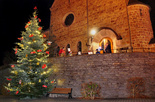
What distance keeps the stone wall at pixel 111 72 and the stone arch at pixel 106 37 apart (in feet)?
8.48

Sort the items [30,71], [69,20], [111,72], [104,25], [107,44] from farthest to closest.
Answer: [69,20] → [104,25] → [107,44] → [111,72] → [30,71]

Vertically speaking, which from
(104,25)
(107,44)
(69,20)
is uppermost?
(69,20)

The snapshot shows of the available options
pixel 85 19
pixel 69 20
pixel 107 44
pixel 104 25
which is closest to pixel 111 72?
pixel 107 44

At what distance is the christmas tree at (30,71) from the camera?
30.9 feet

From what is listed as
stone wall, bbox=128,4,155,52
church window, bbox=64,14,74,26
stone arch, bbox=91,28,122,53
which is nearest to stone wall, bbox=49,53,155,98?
stone wall, bbox=128,4,155,52

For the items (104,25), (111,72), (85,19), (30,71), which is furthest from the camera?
(85,19)

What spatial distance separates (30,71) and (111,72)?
600 cm

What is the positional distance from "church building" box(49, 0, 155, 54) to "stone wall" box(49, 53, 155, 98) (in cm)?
108

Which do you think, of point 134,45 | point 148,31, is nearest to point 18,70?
point 134,45

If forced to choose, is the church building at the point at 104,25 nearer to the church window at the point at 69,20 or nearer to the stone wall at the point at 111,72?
the church window at the point at 69,20

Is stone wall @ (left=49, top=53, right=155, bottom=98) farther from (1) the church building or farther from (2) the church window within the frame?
(2) the church window

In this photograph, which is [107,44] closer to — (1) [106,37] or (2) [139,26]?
(1) [106,37]

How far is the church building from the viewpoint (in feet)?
40.6

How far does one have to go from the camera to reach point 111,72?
411 inches
